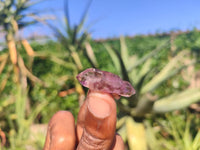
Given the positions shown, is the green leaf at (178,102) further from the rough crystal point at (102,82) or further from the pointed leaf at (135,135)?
the rough crystal point at (102,82)

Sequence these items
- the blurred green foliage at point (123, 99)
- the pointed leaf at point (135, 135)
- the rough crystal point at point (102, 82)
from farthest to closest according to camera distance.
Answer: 1. the blurred green foliage at point (123, 99)
2. the pointed leaf at point (135, 135)
3. the rough crystal point at point (102, 82)

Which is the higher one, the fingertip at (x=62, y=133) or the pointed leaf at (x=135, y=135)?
the fingertip at (x=62, y=133)

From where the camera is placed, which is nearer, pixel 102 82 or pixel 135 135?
pixel 102 82

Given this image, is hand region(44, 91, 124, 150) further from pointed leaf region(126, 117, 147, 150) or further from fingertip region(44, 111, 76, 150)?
pointed leaf region(126, 117, 147, 150)

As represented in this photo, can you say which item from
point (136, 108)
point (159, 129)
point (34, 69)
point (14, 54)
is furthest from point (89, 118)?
point (34, 69)

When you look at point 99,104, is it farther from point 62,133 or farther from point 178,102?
point 178,102

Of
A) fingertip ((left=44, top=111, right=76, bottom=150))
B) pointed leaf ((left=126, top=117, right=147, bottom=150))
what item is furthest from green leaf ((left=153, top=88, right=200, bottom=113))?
fingertip ((left=44, top=111, right=76, bottom=150))

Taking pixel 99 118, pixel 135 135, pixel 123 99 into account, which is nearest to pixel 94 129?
pixel 99 118

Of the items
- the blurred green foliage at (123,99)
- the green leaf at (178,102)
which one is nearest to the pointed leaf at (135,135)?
the blurred green foliage at (123,99)
